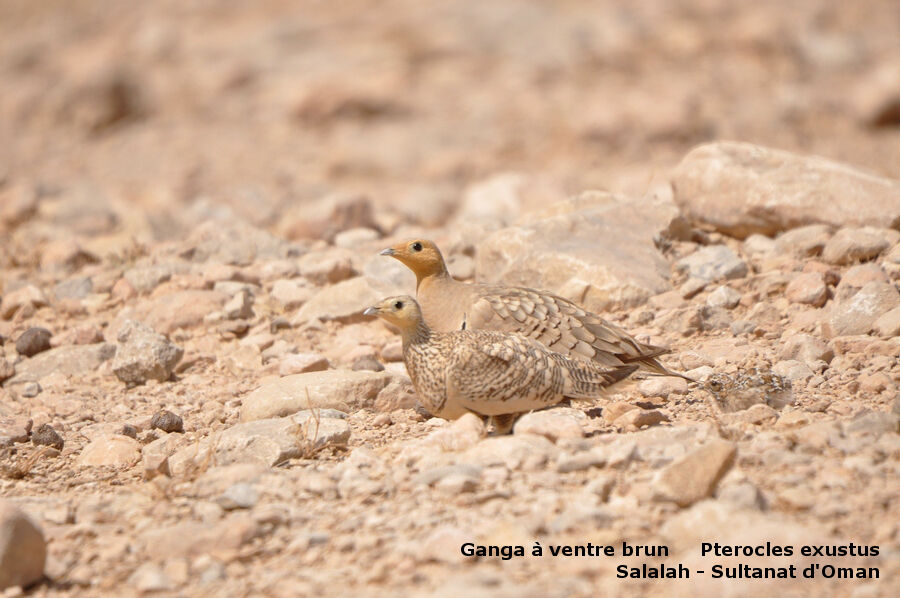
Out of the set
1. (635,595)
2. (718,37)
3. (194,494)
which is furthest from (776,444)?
(718,37)

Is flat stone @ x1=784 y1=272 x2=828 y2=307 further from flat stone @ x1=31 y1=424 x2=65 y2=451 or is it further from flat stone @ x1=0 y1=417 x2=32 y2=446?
flat stone @ x1=0 y1=417 x2=32 y2=446

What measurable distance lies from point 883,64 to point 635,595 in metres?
13.5

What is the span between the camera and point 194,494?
4109 millimetres

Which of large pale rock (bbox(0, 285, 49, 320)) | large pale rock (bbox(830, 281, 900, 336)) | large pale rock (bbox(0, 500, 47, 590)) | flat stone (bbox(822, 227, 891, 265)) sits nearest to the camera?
large pale rock (bbox(0, 500, 47, 590))

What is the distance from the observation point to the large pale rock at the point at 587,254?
20.6 ft

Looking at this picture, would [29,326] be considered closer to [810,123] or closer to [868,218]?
[868,218]

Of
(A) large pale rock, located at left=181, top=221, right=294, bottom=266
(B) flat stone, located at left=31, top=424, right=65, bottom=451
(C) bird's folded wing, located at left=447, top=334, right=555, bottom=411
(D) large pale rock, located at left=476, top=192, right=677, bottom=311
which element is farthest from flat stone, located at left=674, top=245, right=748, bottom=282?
(B) flat stone, located at left=31, top=424, right=65, bottom=451

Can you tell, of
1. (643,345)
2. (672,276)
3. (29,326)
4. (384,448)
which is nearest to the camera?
(384,448)

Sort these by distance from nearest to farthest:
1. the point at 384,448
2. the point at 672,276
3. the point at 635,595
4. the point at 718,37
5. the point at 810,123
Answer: the point at 635,595 → the point at 384,448 → the point at 672,276 → the point at 810,123 → the point at 718,37

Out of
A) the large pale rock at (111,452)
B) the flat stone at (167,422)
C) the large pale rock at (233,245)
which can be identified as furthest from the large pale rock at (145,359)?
the large pale rock at (233,245)

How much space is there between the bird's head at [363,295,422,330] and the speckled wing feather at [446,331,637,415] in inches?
8.3

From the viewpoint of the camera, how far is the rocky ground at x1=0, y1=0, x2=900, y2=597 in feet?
11.8

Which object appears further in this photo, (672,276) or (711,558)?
(672,276)

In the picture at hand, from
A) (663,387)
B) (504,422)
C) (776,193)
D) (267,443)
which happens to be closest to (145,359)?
(267,443)
